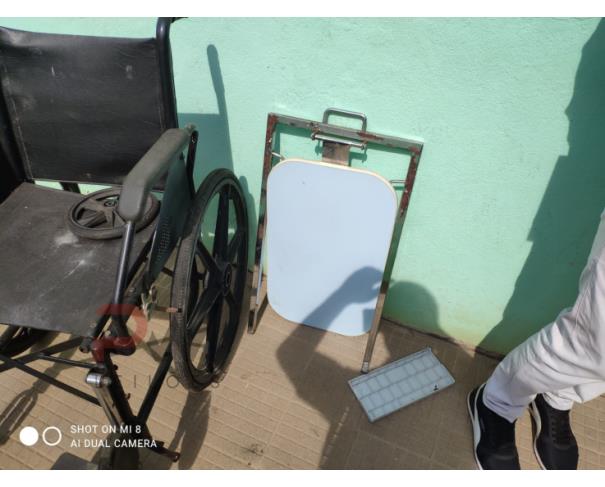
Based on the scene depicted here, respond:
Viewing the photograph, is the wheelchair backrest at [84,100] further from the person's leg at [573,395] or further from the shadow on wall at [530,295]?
the person's leg at [573,395]

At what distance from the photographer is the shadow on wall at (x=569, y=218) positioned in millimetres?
1026

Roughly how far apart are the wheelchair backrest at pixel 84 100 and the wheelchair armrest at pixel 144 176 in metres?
0.26

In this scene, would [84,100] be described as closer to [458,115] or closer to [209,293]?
[209,293]

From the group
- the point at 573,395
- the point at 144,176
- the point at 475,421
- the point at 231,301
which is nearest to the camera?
the point at 144,176

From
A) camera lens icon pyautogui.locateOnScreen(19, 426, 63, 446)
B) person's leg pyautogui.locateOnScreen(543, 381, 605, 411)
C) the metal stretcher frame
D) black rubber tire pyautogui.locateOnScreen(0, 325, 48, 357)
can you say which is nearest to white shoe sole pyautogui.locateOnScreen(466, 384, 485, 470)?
person's leg pyautogui.locateOnScreen(543, 381, 605, 411)

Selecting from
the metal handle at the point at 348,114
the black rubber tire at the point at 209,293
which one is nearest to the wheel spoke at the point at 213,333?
the black rubber tire at the point at 209,293

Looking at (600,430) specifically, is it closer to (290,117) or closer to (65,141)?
(290,117)

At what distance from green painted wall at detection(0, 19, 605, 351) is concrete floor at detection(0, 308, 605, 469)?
0.40m

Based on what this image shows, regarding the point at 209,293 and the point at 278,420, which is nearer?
the point at 209,293

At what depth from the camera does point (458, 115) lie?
117cm

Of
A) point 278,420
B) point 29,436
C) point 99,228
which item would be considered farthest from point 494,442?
point 29,436

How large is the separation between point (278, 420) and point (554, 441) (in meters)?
0.94

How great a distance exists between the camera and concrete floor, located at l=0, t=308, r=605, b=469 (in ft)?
4.49

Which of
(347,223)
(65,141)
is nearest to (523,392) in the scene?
(347,223)
